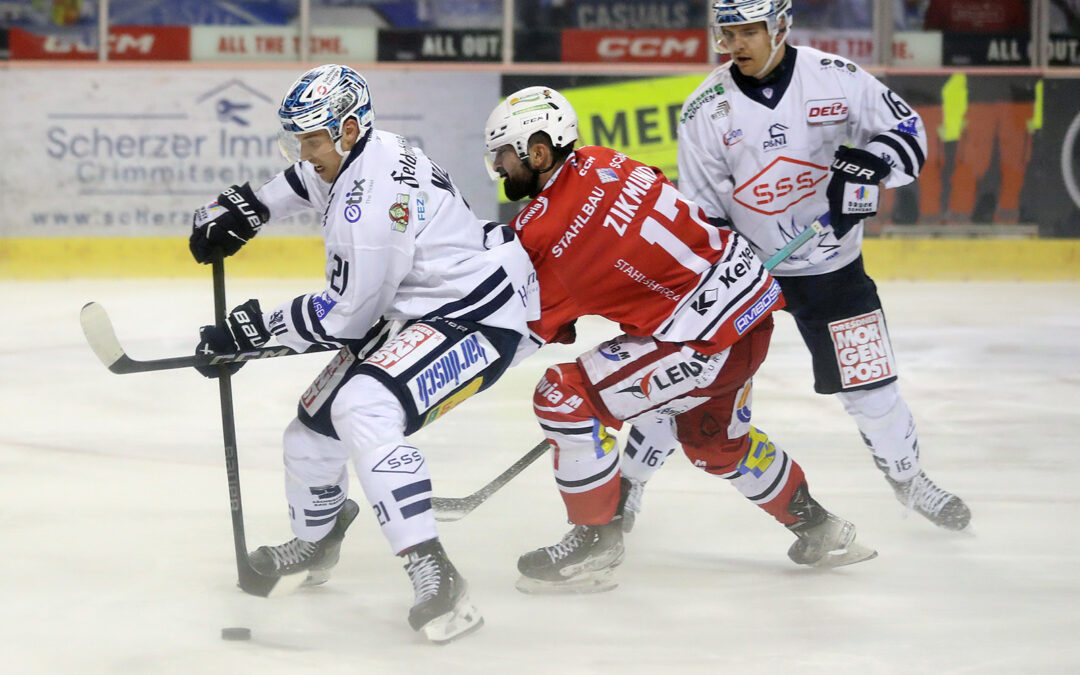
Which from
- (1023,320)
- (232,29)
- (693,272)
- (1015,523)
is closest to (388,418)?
(693,272)

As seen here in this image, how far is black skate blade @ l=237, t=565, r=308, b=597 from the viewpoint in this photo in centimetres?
272

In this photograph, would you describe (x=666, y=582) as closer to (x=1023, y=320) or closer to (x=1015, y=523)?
(x=1015, y=523)

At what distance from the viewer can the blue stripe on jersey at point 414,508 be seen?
246 cm

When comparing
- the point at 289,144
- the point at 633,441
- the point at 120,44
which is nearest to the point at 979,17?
the point at 120,44

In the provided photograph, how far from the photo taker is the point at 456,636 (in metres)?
2.45

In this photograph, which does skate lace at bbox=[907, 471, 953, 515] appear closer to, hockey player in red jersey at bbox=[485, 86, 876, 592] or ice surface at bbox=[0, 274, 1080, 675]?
ice surface at bbox=[0, 274, 1080, 675]

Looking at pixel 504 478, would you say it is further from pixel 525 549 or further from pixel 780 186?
pixel 780 186

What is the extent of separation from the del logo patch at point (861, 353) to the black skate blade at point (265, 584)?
1359 mm

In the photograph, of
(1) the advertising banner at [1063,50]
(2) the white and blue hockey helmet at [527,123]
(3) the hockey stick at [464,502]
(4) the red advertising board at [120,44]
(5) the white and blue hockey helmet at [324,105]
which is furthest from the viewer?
(1) the advertising banner at [1063,50]

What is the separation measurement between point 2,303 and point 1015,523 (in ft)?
17.3

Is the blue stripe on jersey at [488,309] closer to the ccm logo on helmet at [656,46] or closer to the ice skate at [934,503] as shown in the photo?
the ice skate at [934,503]

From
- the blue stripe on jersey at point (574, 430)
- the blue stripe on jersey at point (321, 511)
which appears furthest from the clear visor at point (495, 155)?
→ the blue stripe on jersey at point (321, 511)

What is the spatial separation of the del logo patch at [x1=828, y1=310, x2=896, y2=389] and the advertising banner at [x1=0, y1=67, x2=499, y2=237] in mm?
5073

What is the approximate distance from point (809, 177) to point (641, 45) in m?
5.56
